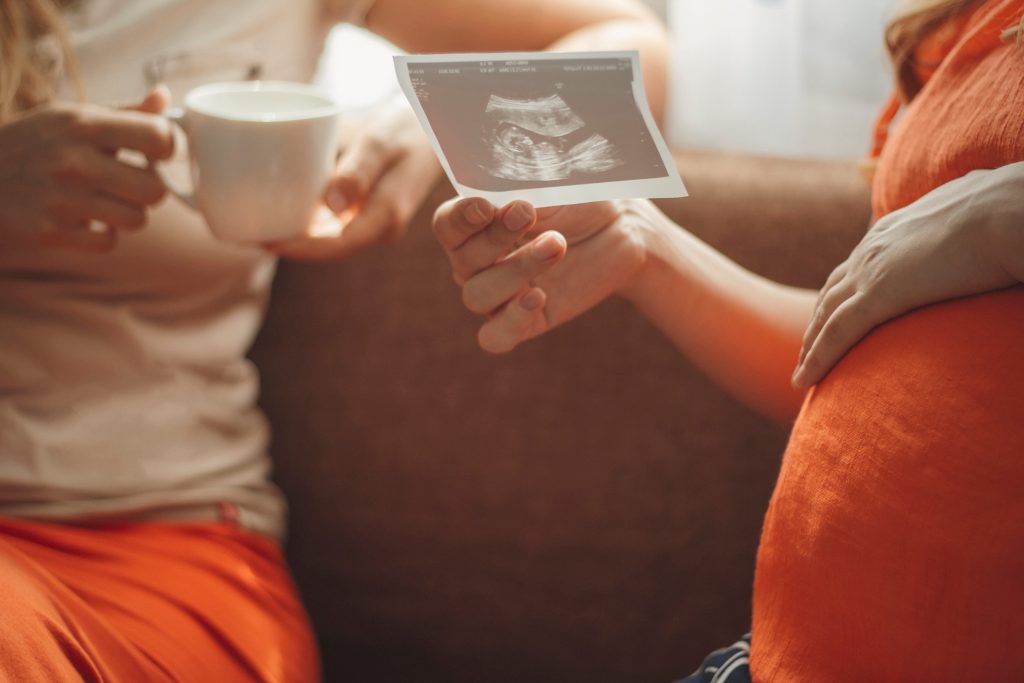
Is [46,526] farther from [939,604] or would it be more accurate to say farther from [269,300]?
[939,604]

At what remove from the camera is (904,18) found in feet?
2.37

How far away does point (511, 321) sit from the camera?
0.69 meters

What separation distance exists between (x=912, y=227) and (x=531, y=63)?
0.28 meters

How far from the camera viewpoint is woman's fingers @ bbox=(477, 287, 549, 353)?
0.69 meters

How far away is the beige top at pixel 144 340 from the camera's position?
0.87 metres

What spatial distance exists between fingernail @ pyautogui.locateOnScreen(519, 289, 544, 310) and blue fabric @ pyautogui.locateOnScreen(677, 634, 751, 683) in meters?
0.29

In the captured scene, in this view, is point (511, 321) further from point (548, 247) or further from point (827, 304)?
point (827, 304)

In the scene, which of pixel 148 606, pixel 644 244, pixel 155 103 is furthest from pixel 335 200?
pixel 148 606

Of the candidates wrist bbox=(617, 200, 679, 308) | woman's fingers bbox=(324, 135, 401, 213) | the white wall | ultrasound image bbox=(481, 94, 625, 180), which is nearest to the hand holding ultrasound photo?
ultrasound image bbox=(481, 94, 625, 180)

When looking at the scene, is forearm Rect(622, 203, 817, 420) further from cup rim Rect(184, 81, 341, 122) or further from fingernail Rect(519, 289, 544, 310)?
cup rim Rect(184, 81, 341, 122)

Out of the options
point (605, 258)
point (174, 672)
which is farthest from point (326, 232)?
point (174, 672)

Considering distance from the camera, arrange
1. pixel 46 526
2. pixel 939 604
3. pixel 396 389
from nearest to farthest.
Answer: pixel 939 604, pixel 46 526, pixel 396 389

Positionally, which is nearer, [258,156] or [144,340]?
[258,156]

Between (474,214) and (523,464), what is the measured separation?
0.49 meters
